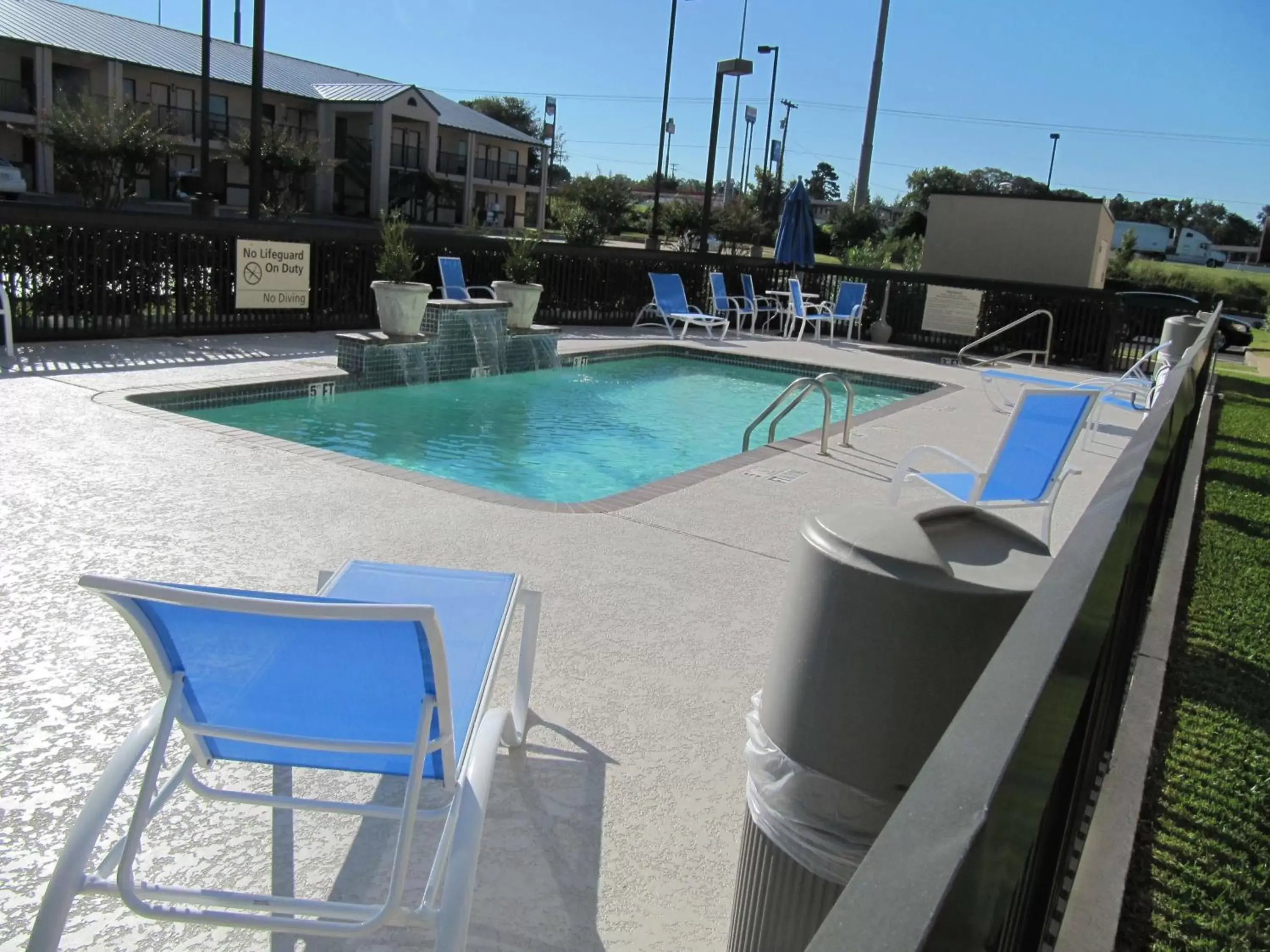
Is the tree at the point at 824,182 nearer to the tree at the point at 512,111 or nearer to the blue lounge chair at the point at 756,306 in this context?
the tree at the point at 512,111

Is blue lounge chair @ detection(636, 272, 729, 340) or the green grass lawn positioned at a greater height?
blue lounge chair @ detection(636, 272, 729, 340)

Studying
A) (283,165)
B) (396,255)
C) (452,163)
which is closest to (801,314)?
(396,255)

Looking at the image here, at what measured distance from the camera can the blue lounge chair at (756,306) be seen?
16688 mm

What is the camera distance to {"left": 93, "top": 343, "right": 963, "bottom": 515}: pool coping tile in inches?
218

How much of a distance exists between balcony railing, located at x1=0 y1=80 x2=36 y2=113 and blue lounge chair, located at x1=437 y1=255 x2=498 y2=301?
26.9 meters

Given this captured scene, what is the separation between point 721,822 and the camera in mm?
2664

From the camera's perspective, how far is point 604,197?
41.2 meters

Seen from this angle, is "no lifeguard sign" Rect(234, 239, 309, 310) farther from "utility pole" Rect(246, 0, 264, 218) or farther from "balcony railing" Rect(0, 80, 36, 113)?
"balcony railing" Rect(0, 80, 36, 113)

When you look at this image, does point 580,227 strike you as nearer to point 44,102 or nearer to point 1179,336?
point 44,102

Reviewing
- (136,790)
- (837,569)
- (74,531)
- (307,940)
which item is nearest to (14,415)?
(74,531)

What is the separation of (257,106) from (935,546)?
43.6 ft

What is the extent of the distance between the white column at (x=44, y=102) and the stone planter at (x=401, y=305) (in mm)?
27263

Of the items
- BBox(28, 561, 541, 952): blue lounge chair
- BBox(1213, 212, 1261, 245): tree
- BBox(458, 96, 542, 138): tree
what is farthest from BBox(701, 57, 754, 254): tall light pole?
BBox(1213, 212, 1261, 245): tree

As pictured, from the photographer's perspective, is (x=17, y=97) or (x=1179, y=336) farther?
(x=17, y=97)
